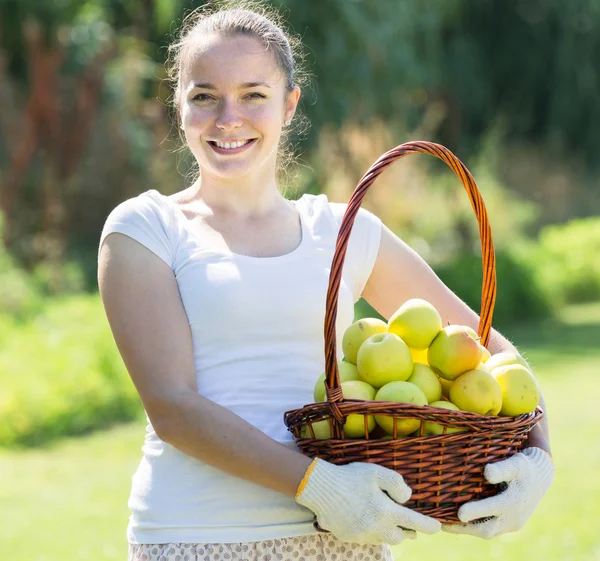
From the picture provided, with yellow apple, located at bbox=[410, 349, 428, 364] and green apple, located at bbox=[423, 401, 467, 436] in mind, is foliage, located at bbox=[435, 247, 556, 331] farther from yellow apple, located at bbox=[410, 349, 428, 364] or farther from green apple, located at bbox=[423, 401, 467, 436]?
green apple, located at bbox=[423, 401, 467, 436]

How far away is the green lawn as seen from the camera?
481 cm

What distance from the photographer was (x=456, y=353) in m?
1.78

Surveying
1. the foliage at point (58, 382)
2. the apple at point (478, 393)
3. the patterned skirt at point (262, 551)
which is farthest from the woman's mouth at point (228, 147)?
the foliage at point (58, 382)

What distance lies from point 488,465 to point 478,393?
125mm

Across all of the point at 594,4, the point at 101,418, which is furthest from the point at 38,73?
the point at 594,4

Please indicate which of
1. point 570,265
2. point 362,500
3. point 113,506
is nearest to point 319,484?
point 362,500

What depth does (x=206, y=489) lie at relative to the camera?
1.80 metres

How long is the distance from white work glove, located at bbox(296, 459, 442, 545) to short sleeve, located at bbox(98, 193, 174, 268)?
0.49m

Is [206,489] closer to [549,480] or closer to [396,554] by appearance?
[549,480]

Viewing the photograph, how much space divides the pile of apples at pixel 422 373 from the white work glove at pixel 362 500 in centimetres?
7

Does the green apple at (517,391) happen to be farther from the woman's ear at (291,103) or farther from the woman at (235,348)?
the woman's ear at (291,103)

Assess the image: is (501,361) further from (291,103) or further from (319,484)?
(291,103)

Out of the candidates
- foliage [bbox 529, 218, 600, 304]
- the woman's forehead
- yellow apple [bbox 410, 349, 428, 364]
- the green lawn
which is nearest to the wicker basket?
yellow apple [bbox 410, 349, 428, 364]

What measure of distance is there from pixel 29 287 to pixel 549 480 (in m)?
7.19
